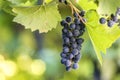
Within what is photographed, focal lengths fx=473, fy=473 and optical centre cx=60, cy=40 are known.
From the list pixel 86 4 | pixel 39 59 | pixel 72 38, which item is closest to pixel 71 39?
pixel 72 38

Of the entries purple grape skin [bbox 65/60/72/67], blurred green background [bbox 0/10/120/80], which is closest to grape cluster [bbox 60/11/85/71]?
purple grape skin [bbox 65/60/72/67]

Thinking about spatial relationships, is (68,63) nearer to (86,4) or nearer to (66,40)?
(66,40)

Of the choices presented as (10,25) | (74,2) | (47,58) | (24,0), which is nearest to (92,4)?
(74,2)

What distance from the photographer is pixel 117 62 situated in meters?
3.70

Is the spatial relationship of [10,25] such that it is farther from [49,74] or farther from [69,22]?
[69,22]

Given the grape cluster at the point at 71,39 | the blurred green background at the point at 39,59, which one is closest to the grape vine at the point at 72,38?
the grape cluster at the point at 71,39

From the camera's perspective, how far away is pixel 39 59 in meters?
3.77

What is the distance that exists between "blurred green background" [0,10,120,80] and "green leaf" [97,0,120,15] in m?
2.15

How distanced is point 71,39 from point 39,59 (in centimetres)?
245

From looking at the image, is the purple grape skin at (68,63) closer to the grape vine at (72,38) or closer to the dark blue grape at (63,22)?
the grape vine at (72,38)

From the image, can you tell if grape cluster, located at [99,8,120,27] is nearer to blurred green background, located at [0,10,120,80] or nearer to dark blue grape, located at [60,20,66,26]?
dark blue grape, located at [60,20,66,26]

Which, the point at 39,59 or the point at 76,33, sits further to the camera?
the point at 39,59

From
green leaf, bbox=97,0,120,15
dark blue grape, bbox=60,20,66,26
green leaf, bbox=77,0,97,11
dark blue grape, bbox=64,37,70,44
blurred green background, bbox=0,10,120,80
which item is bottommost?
dark blue grape, bbox=64,37,70,44

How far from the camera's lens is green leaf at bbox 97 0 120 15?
50.0 inches
